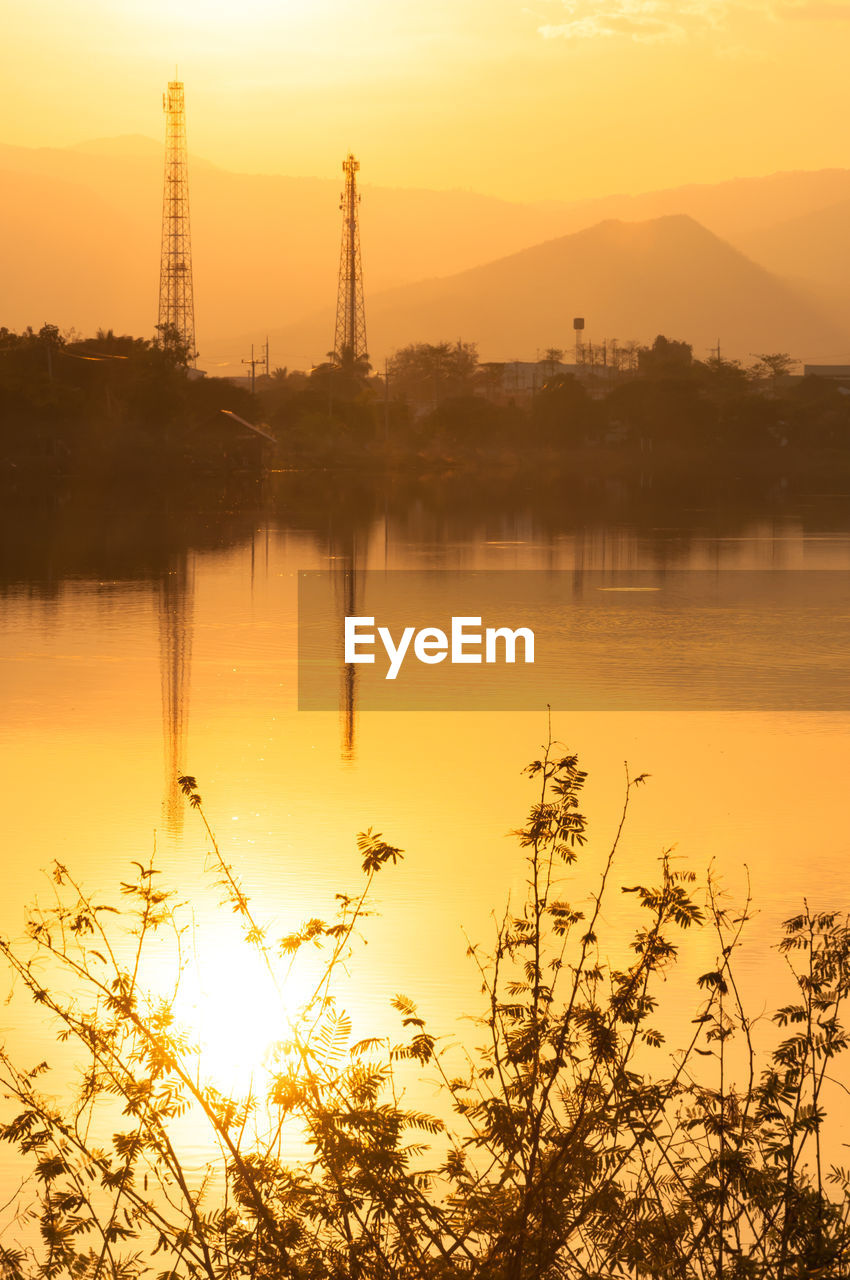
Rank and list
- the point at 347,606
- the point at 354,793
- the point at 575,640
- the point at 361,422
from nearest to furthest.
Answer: the point at 354,793 < the point at 575,640 < the point at 347,606 < the point at 361,422

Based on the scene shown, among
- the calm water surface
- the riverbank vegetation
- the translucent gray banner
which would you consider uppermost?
the riverbank vegetation

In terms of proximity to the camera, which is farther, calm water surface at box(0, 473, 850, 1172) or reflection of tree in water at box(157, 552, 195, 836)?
reflection of tree in water at box(157, 552, 195, 836)

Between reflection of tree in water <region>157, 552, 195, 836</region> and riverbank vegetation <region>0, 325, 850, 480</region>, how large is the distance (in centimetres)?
4906

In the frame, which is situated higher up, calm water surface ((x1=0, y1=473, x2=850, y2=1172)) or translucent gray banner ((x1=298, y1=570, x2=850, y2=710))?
translucent gray banner ((x1=298, y1=570, x2=850, y2=710))

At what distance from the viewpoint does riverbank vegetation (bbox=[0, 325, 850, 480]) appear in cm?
8075

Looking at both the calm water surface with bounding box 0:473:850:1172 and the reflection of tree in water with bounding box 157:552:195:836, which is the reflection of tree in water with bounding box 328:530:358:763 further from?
the reflection of tree in water with bounding box 157:552:195:836

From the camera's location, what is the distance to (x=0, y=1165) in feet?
20.9

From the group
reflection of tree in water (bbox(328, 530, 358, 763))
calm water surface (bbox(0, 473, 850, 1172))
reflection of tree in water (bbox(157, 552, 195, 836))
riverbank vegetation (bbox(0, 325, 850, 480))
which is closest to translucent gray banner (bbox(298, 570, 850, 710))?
reflection of tree in water (bbox(328, 530, 358, 763))

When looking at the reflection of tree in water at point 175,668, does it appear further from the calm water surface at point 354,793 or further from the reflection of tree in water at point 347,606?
the reflection of tree in water at point 347,606

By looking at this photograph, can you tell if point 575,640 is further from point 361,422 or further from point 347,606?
point 361,422

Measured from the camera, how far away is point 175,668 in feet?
60.3

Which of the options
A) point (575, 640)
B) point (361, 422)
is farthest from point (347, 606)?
point (361, 422)

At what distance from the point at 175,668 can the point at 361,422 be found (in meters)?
88.5

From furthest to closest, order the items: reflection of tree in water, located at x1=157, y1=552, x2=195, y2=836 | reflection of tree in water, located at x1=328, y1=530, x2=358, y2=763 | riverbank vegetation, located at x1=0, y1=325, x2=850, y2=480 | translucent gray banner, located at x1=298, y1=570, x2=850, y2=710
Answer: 1. riverbank vegetation, located at x1=0, y1=325, x2=850, y2=480
2. translucent gray banner, located at x1=298, y1=570, x2=850, y2=710
3. reflection of tree in water, located at x1=328, y1=530, x2=358, y2=763
4. reflection of tree in water, located at x1=157, y1=552, x2=195, y2=836
